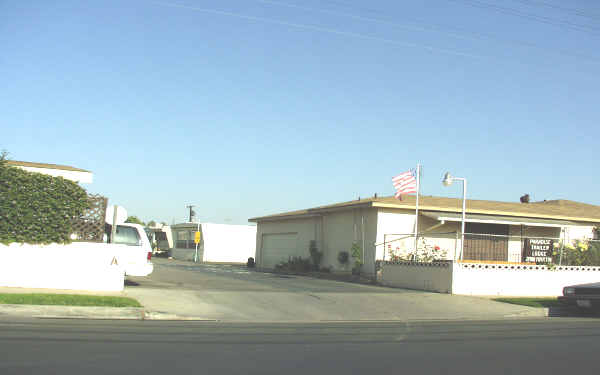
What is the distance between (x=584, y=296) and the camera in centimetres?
1461

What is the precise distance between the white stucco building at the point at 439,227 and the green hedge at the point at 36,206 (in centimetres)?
1222

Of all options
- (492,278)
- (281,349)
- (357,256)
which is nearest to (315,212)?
(357,256)

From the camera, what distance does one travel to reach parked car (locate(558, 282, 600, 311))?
47.1ft

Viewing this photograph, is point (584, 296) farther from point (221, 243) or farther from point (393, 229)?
point (221, 243)

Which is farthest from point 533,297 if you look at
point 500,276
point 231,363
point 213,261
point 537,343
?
point 213,261

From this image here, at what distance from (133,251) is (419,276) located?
380 inches

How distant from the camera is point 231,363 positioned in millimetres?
6953

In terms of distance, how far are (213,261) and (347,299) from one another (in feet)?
113

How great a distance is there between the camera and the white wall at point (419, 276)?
1830 cm

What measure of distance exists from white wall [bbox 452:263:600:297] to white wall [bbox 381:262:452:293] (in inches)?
17.3

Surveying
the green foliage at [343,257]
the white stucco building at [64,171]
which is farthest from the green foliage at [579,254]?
the white stucco building at [64,171]

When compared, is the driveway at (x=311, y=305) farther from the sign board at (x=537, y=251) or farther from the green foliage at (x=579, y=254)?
the green foliage at (x=579, y=254)

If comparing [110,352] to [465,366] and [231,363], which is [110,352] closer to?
[231,363]

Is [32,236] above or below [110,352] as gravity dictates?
above
